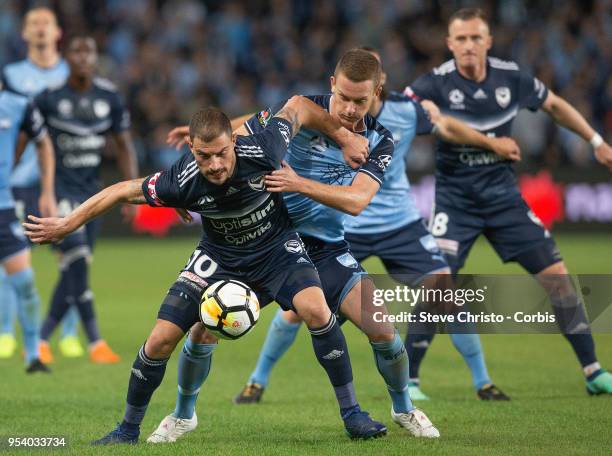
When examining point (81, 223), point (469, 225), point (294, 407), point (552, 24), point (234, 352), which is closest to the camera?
point (81, 223)

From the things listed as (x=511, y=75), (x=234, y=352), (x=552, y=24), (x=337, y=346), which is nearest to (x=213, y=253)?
(x=337, y=346)

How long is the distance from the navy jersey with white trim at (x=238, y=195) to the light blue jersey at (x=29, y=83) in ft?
16.5

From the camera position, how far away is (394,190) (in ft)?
25.8

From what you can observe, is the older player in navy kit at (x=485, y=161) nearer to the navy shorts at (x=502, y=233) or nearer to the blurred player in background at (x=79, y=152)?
the navy shorts at (x=502, y=233)

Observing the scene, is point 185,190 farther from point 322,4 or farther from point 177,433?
point 322,4

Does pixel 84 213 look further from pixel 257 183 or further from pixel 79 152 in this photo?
pixel 79 152

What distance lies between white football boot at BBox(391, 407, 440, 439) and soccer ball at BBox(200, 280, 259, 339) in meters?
1.11

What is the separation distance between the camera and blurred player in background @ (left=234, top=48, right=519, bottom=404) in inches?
304

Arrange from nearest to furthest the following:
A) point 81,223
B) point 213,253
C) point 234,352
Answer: point 81,223, point 213,253, point 234,352

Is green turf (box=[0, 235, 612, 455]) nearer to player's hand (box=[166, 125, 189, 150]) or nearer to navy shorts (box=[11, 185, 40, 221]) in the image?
navy shorts (box=[11, 185, 40, 221])

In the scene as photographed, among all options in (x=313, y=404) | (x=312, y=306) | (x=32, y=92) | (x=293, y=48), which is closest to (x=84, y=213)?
(x=312, y=306)

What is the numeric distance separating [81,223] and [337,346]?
5.04 feet

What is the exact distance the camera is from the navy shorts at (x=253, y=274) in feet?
19.7

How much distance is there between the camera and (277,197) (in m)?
6.25
